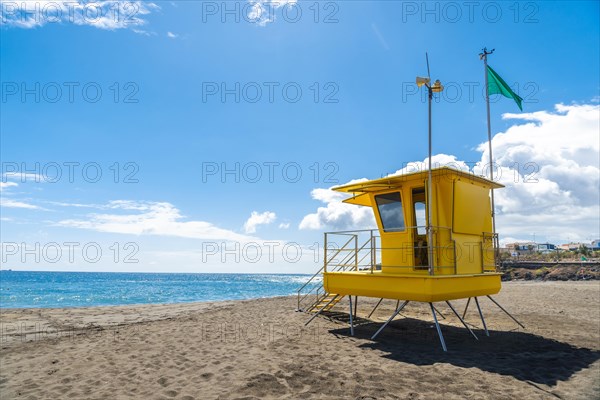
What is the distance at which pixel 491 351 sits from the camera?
943 cm

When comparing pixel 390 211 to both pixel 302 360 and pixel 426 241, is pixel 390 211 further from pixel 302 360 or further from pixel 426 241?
pixel 302 360

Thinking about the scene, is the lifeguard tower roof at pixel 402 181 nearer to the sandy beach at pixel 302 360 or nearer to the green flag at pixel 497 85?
the green flag at pixel 497 85

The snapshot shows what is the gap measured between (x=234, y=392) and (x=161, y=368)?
2.43m

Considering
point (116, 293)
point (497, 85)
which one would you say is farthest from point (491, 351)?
point (116, 293)

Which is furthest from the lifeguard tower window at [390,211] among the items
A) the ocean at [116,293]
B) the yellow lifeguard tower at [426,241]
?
the ocean at [116,293]

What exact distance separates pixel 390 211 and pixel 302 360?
5076 millimetres

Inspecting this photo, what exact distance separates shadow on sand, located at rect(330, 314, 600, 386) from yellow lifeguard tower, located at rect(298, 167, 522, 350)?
77 centimetres

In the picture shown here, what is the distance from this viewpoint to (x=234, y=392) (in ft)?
21.9

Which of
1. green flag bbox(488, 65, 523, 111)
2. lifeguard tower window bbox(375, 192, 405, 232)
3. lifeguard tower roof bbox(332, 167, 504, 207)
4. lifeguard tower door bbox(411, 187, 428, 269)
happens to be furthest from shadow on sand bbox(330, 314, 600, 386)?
green flag bbox(488, 65, 523, 111)

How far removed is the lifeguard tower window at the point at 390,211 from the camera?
11.4 meters

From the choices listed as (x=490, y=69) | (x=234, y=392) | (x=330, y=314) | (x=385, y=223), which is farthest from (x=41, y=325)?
(x=490, y=69)

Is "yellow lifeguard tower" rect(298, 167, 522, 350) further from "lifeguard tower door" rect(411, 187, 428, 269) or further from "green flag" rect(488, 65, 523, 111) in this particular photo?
"green flag" rect(488, 65, 523, 111)

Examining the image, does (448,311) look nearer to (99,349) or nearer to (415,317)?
(415,317)

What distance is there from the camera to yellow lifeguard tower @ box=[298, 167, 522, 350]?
32.7ft
